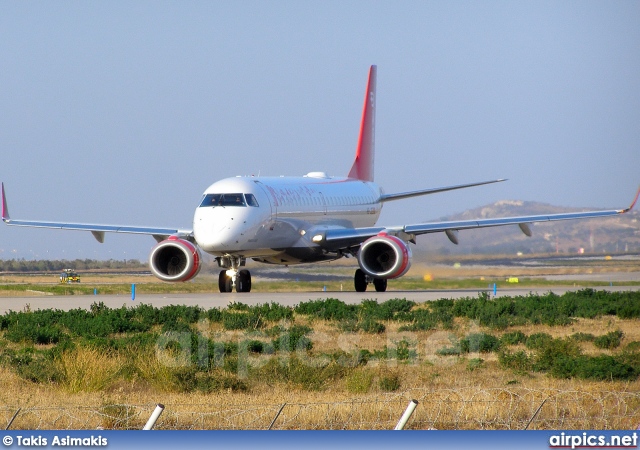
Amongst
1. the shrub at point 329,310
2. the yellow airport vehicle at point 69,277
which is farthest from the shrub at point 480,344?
the yellow airport vehicle at point 69,277

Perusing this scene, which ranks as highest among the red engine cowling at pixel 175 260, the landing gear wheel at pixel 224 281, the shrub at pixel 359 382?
the shrub at pixel 359 382

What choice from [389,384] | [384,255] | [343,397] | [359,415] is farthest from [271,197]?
[359,415]

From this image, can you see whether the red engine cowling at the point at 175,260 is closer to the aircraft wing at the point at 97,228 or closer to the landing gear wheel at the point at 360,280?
the aircraft wing at the point at 97,228

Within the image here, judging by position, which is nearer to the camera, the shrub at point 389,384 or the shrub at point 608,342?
the shrub at point 389,384

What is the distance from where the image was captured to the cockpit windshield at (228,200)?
33250 mm

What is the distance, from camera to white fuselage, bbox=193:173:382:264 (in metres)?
32.7

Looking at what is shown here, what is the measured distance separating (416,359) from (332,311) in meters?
6.77

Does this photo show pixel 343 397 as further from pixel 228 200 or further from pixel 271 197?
pixel 271 197

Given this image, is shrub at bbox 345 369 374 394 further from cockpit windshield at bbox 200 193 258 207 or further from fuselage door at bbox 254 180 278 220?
fuselage door at bbox 254 180 278 220

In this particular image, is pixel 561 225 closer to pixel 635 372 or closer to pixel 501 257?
pixel 501 257

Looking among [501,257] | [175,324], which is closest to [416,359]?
[175,324]

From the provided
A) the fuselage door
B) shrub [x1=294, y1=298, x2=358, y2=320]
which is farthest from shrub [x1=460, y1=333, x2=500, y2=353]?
the fuselage door

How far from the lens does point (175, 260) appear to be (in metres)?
36.1

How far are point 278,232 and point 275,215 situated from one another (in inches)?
27.3
